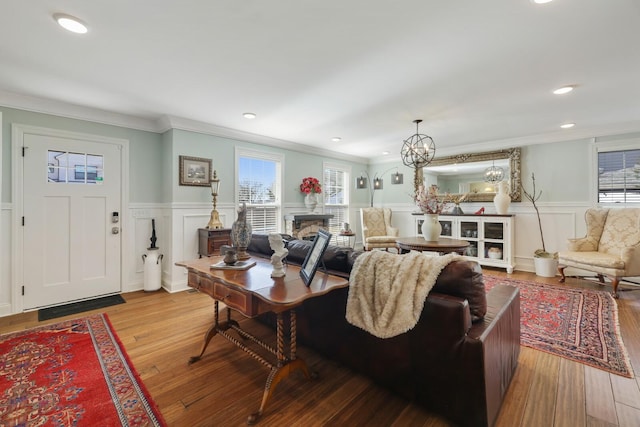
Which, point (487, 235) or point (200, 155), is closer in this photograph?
point (200, 155)

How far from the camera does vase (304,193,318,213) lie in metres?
5.39

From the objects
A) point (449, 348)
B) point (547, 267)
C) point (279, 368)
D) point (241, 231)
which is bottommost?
point (279, 368)

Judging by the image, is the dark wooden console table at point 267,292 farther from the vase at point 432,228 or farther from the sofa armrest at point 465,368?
the vase at point 432,228

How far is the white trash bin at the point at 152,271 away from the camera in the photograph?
3.78m

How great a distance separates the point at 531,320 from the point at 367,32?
3.04m

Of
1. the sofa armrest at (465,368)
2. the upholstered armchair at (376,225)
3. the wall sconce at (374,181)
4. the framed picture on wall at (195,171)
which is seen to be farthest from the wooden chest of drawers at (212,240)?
the wall sconce at (374,181)

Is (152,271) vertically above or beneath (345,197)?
beneath

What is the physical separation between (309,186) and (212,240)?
2246 millimetres

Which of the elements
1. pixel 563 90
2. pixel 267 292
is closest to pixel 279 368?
pixel 267 292

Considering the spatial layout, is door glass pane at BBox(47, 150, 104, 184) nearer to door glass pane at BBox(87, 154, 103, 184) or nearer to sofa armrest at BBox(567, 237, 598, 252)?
door glass pane at BBox(87, 154, 103, 184)

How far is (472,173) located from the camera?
541cm

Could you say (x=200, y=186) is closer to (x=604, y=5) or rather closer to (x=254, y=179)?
(x=254, y=179)

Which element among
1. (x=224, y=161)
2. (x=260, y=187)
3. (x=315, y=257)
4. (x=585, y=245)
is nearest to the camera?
(x=315, y=257)

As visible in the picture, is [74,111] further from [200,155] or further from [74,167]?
[200,155]
